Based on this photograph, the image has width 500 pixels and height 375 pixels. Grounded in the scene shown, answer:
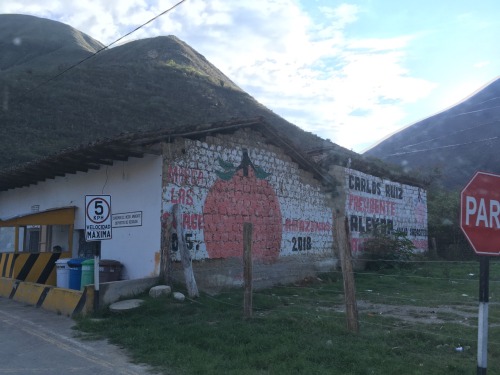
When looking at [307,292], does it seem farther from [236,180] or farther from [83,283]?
[83,283]

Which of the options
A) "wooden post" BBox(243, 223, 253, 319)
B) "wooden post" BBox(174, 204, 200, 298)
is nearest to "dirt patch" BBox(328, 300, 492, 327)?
"wooden post" BBox(243, 223, 253, 319)

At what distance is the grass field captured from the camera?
23.2ft

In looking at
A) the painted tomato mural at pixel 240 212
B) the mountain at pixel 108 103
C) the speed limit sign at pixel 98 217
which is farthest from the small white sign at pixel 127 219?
the mountain at pixel 108 103

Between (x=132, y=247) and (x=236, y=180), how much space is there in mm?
3599

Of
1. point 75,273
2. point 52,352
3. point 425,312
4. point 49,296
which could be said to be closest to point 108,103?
point 75,273

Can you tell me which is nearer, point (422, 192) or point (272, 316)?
point (272, 316)

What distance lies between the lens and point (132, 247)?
44.6 ft

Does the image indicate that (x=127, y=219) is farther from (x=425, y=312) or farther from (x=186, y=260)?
(x=425, y=312)

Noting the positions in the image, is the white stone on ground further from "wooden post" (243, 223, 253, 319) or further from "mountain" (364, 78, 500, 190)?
"mountain" (364, 78, 500, 190)

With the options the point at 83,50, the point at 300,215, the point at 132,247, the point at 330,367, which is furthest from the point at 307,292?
the point at 83,50

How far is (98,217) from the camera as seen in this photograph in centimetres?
1098

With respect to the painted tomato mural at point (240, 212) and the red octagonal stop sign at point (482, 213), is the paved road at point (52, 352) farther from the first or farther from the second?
the red octagonal stop sign at point (482, 213)

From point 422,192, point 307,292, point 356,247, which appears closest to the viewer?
point 307,292

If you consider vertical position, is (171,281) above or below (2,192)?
below
